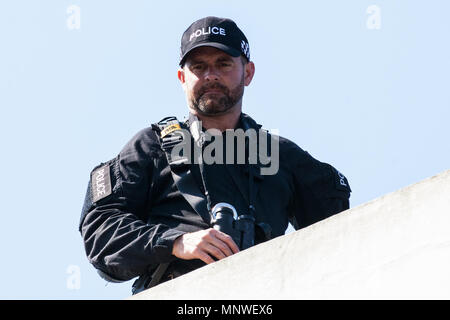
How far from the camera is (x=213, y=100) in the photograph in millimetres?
6363

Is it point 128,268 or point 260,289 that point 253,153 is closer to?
point 128,268

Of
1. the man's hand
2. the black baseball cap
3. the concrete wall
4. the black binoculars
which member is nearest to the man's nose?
the black baseball cap

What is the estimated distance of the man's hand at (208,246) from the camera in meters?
5.32

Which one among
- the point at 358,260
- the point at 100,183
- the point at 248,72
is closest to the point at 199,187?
the point at 100,183

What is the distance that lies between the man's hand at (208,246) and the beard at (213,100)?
3.66ft

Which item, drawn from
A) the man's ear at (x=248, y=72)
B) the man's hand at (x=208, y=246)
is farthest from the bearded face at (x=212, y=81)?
the man's hand at (x=208, y=246)

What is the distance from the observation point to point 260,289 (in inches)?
→ 176

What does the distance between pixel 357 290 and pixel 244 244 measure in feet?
5.08

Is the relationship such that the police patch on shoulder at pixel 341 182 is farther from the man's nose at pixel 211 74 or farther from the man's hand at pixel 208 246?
the man's hand at pixel 208 246

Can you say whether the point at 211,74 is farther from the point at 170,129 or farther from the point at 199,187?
the point at 199,187

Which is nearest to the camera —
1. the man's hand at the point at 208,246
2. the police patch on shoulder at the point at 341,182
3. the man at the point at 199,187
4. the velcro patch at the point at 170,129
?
the man's hand at the point at 208,246

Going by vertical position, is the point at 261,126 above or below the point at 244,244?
above

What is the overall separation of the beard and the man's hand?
1.12 m
